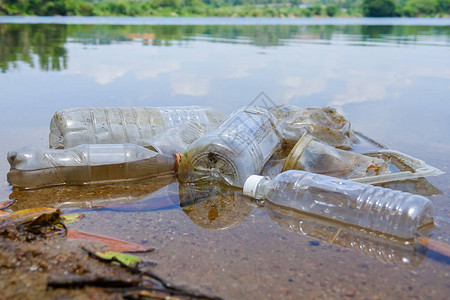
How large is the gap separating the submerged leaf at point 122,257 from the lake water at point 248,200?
9 centimetres

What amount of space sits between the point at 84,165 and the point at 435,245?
1934 mm

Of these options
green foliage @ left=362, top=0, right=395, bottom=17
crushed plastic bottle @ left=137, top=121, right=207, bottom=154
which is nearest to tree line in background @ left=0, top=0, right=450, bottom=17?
green foliage @ left=362, top=0, right=395, bottom=17

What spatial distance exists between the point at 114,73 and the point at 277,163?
486 centimetres

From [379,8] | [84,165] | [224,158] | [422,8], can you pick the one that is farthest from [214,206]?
[422,8]

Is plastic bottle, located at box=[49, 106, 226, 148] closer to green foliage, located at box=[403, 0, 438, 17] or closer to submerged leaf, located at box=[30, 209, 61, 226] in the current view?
submerged leaf, located at box=[30, 209, 61, 226]

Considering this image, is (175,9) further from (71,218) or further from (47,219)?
(47,219)

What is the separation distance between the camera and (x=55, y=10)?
47.4 metres

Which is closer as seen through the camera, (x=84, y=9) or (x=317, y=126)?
(x=317, y=126)

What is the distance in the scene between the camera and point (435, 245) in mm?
1804

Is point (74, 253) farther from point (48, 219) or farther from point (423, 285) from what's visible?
point (423, 285)

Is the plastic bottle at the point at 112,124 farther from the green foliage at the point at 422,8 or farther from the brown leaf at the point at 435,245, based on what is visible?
the green foliage at the point at 422,8

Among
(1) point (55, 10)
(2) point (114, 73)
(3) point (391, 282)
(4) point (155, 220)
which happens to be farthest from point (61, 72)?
(1) point (55, 10)

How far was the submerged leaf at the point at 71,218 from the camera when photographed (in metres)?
2.00

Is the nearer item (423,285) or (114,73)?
(423,285)
